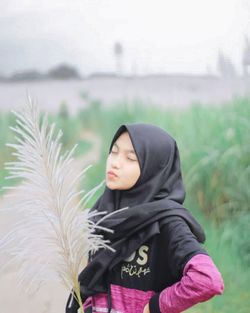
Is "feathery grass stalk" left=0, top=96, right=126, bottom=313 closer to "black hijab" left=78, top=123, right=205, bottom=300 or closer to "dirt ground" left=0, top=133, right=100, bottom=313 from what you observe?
"black hijab" left=78, top=123, right=205, bottom=300

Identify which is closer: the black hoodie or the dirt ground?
the black hoodie

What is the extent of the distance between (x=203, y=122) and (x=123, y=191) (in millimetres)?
791

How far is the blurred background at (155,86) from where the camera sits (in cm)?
221

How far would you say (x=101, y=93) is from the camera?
2.24 meters

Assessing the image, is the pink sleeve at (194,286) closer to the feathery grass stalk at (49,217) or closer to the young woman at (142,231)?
the young woman at (142,231)

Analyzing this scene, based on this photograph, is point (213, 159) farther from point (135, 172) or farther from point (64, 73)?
point (135, 172)

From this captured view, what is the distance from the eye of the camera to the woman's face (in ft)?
4.89

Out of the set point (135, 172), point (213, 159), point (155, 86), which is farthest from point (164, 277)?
point (155, 86)

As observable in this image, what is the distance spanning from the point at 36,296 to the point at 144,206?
0.90 m

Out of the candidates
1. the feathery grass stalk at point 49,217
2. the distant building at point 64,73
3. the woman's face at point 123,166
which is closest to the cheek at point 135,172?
the woman's face at point 123,166

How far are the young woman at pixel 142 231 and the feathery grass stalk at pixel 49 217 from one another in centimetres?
5

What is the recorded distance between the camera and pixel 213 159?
223cm

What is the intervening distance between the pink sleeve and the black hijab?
14cm

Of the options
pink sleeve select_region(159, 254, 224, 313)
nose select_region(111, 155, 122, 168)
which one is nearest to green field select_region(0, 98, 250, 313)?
nose select_region(111, 155, 122, 168)
